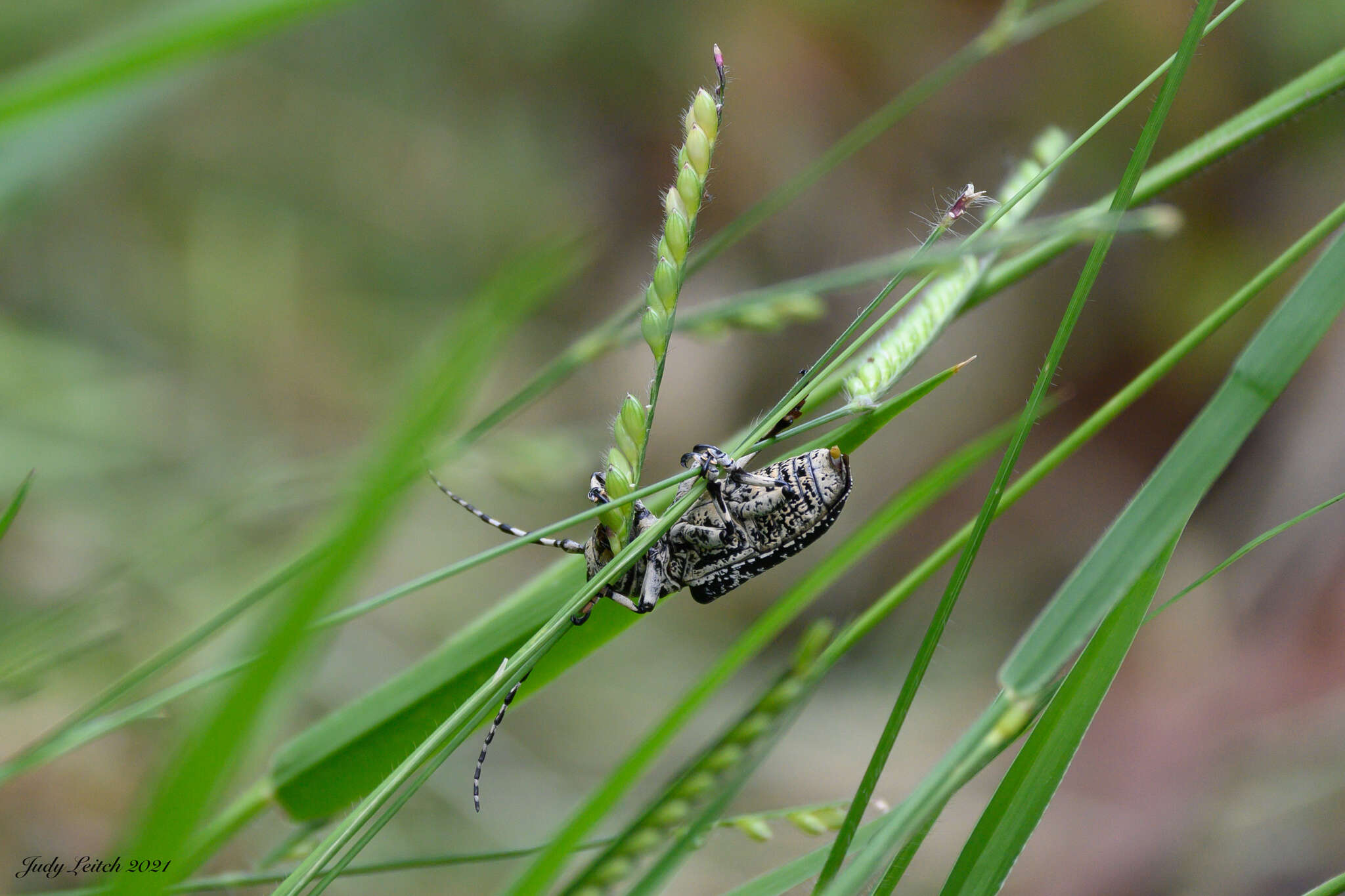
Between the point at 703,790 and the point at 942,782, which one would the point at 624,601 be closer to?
the point at 703,790

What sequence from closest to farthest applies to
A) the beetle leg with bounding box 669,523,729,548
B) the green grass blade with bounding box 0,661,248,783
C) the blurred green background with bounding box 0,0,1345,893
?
the green grass blade with bounding box 0,661,248,783 < the beetle leg with bounding box 669,523,729,548 < the blurred green background with bounding box 0,0,1345,893

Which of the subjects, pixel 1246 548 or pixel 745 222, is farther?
pixel 745 222

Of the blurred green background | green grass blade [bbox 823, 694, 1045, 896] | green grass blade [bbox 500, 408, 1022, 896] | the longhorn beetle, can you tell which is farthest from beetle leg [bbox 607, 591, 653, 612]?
the blurred green background

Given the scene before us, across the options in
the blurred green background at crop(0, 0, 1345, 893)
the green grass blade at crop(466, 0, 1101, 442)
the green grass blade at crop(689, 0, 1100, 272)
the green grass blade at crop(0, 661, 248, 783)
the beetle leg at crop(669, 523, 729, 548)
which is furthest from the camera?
the blurred green background at crop(0, 0, 1345, 893)

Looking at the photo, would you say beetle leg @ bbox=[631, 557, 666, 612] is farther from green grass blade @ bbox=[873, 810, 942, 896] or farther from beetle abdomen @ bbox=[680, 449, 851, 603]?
green grass blade @ bbox=[873, 810, 942, 896]

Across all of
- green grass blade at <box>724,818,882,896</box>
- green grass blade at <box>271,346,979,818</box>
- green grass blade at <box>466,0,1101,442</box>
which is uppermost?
green grass blade at <box>466,0,1101,442</box>

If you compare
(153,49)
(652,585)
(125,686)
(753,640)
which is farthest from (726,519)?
(153,49)

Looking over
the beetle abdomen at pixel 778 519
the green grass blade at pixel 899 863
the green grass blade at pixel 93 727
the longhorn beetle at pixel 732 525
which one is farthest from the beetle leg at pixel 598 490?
the green grass blade at pixel 899 863
